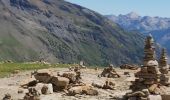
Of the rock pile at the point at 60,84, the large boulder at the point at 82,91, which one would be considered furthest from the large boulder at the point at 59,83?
the large boulder at the point at 82,91

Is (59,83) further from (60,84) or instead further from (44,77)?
(44,77)

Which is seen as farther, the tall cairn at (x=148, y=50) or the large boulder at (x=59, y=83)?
the large boulder at (x=59, y=83)

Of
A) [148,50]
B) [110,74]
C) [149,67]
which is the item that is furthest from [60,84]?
[110,74]

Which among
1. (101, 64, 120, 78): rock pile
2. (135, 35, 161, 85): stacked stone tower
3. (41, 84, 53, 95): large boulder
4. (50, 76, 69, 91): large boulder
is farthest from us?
(101, 64, 120, 78): rock pile

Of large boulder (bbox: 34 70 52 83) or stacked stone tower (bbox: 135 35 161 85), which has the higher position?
stacked stone tower (bbox: 135 35 161 85)

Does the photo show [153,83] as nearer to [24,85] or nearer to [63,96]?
[63,96]

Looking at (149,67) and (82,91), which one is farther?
(82,91)

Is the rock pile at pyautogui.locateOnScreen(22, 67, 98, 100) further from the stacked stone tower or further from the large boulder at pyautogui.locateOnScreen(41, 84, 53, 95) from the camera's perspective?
the stacked stone tower

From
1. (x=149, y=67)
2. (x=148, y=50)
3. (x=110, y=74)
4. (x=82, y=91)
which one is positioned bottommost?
(x=110, y=74)

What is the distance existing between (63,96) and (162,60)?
58.9ft

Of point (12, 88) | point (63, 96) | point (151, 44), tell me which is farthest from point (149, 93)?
point (12, 88)

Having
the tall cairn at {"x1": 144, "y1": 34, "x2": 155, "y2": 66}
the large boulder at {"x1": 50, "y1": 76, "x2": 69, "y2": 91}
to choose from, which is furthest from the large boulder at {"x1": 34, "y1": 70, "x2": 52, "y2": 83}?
the tall cairn at {"x1": 144, "y1": 34, "x2": 155, "y2": 66}

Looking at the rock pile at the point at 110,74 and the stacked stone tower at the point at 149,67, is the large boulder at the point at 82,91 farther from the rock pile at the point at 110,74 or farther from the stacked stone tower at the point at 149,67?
the rock pile at the point at 110,74

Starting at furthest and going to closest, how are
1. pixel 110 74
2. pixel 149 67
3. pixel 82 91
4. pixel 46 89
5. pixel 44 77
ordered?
1. pixel 110 74
2. pixel 44 77
3. pixel 46 89
4. pixel 82 91
5. pixel 149 67
